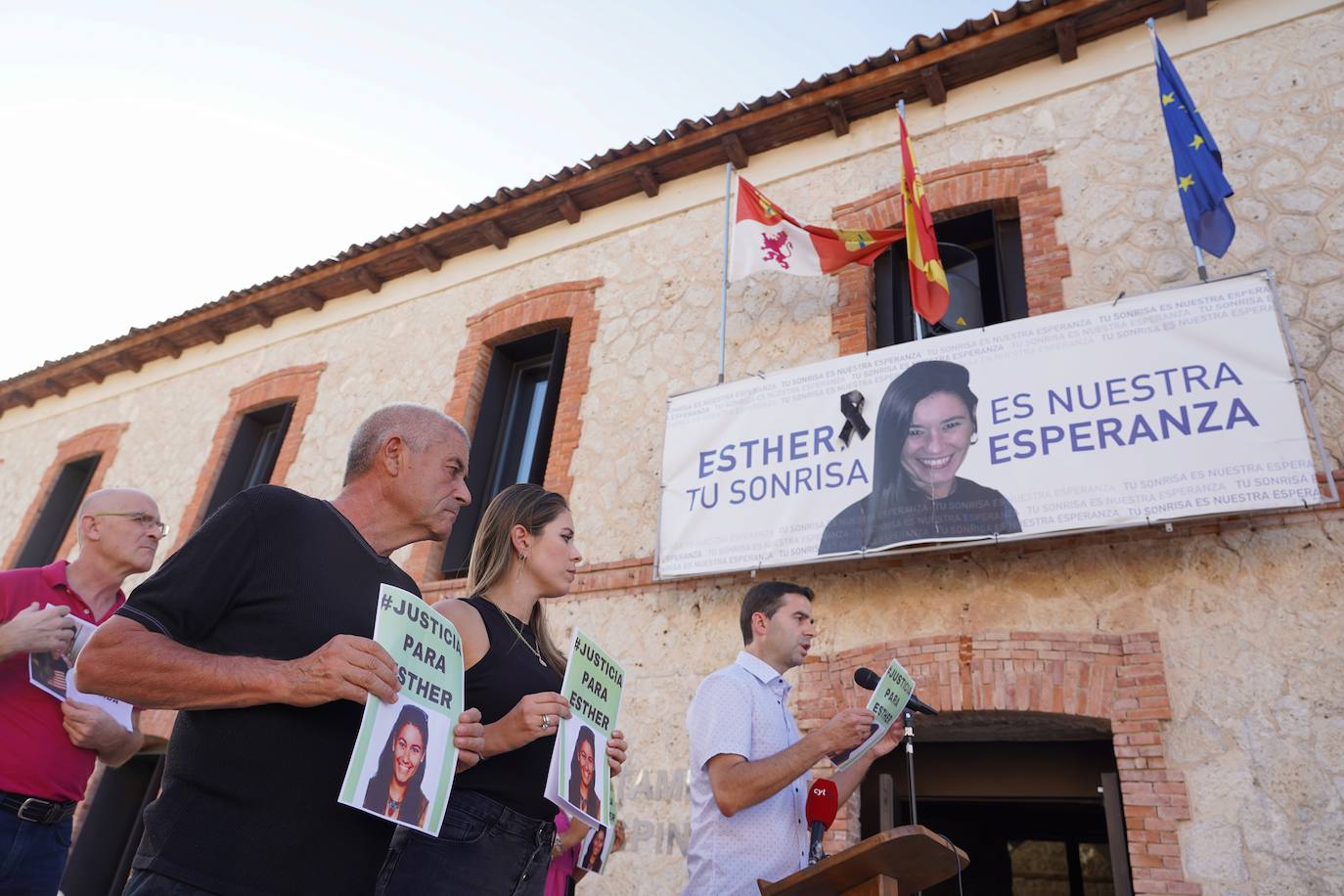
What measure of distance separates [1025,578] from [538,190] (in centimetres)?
617

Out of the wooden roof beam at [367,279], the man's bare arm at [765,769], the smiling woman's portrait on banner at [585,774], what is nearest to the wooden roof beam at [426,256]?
the wooden roof beam at [367,279]

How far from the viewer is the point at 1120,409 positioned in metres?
5.20

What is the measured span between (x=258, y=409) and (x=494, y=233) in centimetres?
383

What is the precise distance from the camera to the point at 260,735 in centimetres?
182

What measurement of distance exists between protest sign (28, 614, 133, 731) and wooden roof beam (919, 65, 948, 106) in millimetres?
6808

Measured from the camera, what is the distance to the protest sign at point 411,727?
5.95 feet

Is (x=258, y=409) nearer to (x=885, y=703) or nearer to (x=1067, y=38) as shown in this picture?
(x=1067, y=38)

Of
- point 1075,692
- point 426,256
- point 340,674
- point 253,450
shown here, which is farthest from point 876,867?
point 253,450

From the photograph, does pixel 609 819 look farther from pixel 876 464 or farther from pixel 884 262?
pixel 884 262

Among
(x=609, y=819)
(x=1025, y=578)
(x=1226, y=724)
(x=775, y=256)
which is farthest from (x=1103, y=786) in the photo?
(x=775, y=256)

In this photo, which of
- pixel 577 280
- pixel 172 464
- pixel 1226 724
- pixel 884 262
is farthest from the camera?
pixel 172 464

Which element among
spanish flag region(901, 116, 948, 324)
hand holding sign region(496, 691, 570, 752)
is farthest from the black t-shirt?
spanish flag region(901, 116, 948, 324)

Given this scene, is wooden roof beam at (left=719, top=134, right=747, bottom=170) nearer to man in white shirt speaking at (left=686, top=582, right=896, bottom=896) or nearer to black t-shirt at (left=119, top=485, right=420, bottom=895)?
man in white shirt speaking at (left=686, top=582, right=896, bottom=896)

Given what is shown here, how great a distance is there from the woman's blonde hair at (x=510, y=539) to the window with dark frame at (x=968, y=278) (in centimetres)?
451
